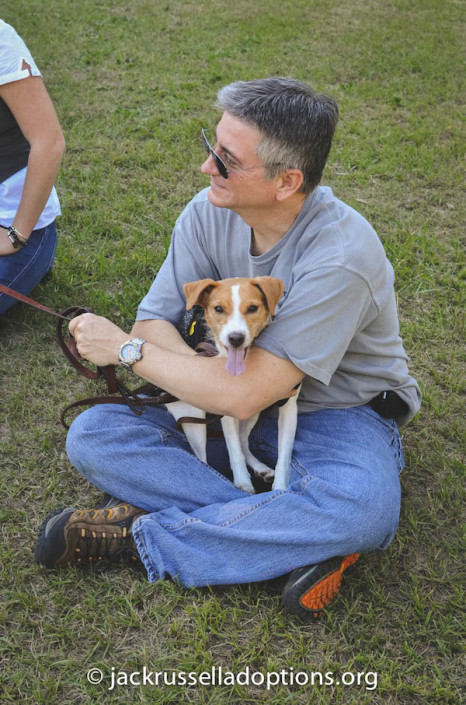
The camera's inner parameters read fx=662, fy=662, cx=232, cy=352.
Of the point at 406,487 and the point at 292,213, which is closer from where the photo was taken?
the point at 292,213

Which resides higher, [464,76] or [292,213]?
[292,213]

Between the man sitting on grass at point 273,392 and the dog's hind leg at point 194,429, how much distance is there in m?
0.08

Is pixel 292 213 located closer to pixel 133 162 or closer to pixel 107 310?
pixel 107 310

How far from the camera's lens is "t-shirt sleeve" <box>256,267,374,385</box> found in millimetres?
2379

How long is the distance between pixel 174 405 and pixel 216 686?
1.14 meters

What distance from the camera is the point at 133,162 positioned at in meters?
5.50

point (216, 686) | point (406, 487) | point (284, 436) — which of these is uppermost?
point (284, 436)

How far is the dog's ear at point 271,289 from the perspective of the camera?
253cm

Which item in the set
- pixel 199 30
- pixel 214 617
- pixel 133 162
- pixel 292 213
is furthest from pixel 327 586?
pixel 199 30

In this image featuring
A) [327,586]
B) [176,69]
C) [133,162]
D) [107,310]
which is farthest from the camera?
[176,69]

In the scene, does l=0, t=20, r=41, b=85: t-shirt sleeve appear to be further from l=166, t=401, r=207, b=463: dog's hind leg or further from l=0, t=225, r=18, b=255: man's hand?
l=166, t=401, r=207, b=463: dog's hind leg

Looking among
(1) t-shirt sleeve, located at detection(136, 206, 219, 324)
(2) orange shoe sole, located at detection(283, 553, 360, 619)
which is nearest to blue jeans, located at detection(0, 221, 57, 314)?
(1) t-shirt sleeve, located at detection(136, 206, 219, 324)

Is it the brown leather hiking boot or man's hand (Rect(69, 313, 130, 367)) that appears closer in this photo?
the brown leather hiking boot

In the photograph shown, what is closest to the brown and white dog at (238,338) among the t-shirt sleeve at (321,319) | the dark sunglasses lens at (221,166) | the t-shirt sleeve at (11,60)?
the t-shirt sleeve at (321,319)
